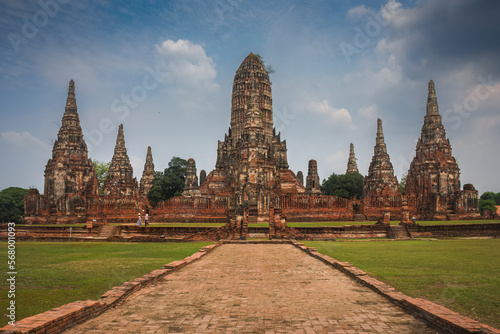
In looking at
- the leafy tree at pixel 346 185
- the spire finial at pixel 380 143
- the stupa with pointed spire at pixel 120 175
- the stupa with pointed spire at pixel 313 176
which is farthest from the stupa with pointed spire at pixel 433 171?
the stupa with pointed spire at pixel 120 175

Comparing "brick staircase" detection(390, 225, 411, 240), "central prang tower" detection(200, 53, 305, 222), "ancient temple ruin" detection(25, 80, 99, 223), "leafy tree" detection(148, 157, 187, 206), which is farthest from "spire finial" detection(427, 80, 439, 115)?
"leafy tree" detection(148, 157, 187, 206)

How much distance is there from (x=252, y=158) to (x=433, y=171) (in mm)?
17357

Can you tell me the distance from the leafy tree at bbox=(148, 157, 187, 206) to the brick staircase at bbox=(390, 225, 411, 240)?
40387 millimetres

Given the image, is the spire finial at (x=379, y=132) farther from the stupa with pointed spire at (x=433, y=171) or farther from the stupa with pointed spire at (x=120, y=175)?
the stupa with pointed spire at (x=120, y=175)

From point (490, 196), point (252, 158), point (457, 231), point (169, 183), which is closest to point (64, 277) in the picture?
point (457, 231)

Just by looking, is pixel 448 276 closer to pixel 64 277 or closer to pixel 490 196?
pixel 64 277

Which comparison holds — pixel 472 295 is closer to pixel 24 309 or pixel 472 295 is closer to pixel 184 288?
pixel 184 288

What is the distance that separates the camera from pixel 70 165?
39688 millimetres

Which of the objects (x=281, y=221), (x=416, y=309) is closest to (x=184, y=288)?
(x=416, y=309)

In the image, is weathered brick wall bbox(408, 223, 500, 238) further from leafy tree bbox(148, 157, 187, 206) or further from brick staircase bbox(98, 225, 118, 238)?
leafy tree bbox(148, 157, 187, 206)

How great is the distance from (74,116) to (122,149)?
1536 cm

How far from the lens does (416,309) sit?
621cm

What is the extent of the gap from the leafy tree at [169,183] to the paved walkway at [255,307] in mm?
51020

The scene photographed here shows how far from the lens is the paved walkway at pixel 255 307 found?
566 centimetres
